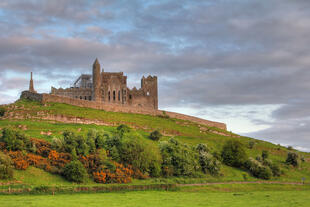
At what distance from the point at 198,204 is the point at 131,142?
19.0 m

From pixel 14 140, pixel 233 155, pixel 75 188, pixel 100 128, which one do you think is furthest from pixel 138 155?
pixel 233 155

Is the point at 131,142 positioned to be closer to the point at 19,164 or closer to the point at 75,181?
the point at 75,181

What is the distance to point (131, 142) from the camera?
154 ft

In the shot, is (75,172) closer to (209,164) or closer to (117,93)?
(209,164)

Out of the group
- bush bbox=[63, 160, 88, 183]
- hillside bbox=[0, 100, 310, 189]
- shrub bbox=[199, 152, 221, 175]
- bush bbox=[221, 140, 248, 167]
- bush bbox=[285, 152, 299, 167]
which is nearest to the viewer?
bush bbox=[63, 160, 88, 183]

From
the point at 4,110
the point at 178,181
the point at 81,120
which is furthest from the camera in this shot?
the point at 81,120

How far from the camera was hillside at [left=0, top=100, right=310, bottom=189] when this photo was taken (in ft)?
139

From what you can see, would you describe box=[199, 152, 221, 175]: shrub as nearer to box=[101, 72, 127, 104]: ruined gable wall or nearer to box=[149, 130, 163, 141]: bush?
box=[149, 130, 163, 141]: bush

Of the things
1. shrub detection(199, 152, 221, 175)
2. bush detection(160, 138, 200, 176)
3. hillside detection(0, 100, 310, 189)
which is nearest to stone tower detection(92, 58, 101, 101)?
hillside detection(0, 100, 310, 189)

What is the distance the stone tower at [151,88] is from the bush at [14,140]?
77.4 meters

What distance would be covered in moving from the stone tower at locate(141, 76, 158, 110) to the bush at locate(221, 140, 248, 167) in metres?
57.5

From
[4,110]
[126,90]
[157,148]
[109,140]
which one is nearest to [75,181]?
[109,140]

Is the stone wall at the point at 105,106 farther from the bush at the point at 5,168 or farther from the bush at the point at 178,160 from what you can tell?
the bush at the point at 5,168

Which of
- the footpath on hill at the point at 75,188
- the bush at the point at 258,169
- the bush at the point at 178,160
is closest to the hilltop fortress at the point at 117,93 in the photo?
the bush at the point at 178,160
